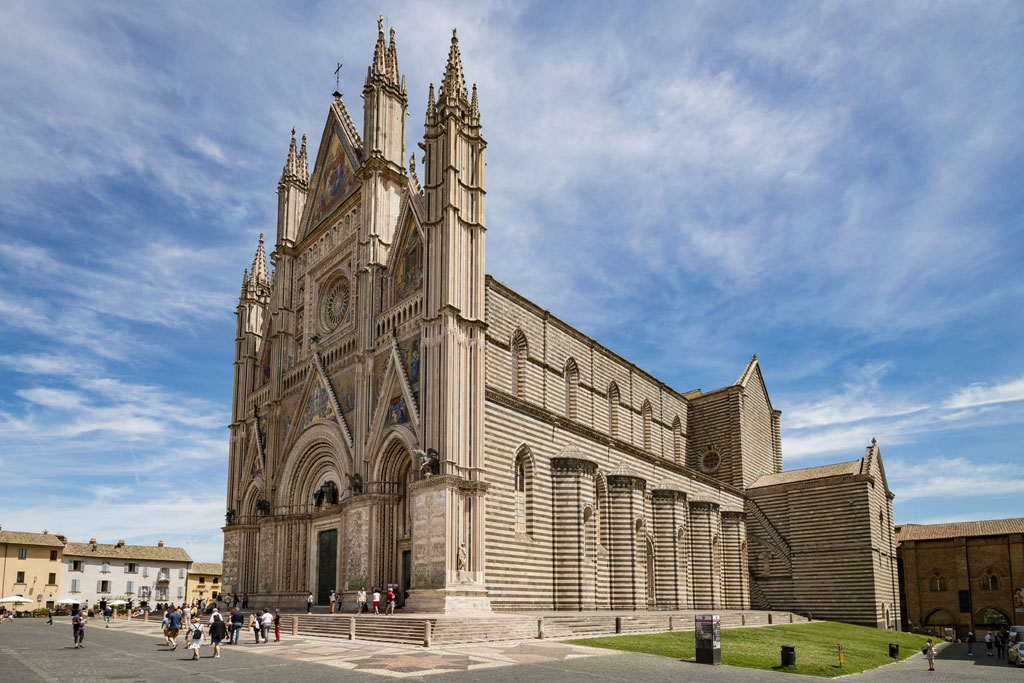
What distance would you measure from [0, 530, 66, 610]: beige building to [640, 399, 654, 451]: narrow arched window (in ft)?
161

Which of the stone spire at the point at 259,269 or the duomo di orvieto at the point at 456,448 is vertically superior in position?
the stone spire at the point at 259,269

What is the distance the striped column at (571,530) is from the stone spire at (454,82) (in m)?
15.0

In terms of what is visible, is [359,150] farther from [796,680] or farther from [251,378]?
[796,680]

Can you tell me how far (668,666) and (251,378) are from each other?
1268 inches

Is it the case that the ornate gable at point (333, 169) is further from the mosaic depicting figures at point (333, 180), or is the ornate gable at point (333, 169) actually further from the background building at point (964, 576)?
the background building at point (964, 576)

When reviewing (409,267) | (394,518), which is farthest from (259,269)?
(394,518)

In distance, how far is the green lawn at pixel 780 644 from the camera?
70.5ft

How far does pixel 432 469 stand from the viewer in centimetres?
2761

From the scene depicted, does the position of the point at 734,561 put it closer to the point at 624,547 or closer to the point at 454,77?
the point at 624,547

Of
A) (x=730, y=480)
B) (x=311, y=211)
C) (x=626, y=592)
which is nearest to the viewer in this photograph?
(x=626, y=592)

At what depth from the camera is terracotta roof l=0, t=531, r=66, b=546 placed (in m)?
64.8

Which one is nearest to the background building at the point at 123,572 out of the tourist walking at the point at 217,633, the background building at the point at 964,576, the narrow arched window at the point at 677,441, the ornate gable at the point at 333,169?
the ornate gable at the point at 333,169

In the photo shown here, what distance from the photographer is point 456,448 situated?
2764 cm

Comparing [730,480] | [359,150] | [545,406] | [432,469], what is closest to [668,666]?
[432,469]
